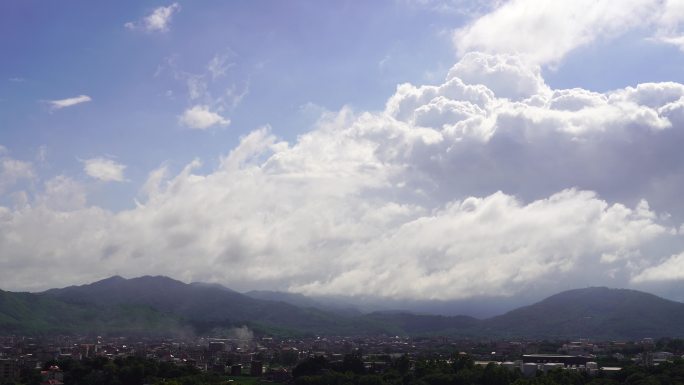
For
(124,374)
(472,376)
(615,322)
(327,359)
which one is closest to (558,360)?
(327,359)

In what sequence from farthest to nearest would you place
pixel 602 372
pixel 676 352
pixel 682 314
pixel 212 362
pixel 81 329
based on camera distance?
pixel 682 314
pixel 81 329
pixel 212 362
pixel 676 352
pixel 602 372

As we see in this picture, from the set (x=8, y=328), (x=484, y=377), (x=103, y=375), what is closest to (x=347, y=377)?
(x=484, y=377)

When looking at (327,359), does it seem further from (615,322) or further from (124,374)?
(615,322)

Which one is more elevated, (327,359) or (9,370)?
(327,359)

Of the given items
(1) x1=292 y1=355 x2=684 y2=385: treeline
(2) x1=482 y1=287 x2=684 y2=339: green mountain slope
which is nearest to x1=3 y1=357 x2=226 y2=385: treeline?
(1) x1=292 y1=355 x2=684 y2=385: treeline

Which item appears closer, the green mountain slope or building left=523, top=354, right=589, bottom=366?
building left=523, top=354, right=589, bottom=366

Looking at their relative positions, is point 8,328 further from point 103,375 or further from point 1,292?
point 103,375

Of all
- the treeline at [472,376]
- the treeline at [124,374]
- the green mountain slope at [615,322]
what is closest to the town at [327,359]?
the treeline at [124,374]

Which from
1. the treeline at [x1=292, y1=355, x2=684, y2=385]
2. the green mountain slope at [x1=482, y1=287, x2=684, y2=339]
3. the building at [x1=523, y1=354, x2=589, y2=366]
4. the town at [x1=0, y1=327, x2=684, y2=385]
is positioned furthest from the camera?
the green mountain slope at [x1=482, y1=287, x2=684, y2=339]

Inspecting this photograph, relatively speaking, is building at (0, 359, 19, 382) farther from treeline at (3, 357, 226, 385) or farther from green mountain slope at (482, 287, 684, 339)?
green mountain slope at (482, 287, 684, 339)
